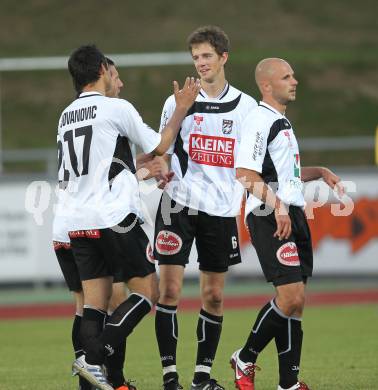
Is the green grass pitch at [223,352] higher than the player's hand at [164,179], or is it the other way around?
the player's hand at [164,179]

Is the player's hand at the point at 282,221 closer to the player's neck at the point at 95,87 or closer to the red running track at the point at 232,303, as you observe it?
the player's neck at the point at 95,87

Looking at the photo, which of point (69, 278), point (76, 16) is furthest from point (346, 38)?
point (69, 278)

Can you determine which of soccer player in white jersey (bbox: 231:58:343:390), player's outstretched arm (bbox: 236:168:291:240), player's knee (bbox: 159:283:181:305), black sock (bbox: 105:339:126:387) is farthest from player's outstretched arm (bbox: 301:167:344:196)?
black sock (bbox: 105:339:126:387)

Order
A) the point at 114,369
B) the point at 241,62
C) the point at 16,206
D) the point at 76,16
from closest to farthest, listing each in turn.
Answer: the point at 114,369 → the point at 16,206 → the point at 241,62 → the point at 76,16

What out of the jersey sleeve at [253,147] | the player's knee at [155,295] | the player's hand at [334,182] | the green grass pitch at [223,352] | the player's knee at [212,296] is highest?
the jersey sleeve at [253,147]

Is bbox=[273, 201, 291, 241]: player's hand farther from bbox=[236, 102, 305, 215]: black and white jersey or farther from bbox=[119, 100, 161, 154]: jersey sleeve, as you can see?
bbox=[119, 100, 161, 154]: jersey sleeve

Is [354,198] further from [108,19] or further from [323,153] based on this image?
[108,19]

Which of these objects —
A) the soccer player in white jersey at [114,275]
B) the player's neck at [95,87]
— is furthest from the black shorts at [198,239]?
the player's neck at [95,87]

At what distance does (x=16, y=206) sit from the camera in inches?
700

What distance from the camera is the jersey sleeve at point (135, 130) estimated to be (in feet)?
25.0

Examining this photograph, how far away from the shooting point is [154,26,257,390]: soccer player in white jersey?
28.2 ft

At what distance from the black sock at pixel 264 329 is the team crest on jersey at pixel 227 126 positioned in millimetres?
1409

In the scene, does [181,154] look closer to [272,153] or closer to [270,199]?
[272,153]

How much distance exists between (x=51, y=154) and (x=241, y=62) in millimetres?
29119
